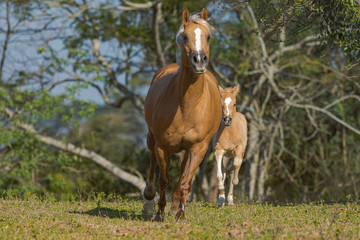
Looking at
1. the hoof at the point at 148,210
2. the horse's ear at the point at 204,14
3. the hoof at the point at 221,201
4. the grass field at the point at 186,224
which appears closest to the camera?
the grass field at the point at 186,224

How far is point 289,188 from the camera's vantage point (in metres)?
25.7

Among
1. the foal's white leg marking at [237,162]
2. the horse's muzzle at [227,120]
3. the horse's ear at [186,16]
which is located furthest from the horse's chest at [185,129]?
the foal's white leg marking at [237,162]

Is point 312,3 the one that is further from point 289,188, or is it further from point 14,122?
point 289,188

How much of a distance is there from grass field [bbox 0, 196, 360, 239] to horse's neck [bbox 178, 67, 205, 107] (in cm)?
172

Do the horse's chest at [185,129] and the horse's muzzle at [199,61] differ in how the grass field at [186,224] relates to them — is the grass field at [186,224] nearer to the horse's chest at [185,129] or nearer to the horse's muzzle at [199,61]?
the horse's chest at [185,129]

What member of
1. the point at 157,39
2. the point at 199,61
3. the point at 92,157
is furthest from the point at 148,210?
the point at 92,157

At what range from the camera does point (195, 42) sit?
6715 mm

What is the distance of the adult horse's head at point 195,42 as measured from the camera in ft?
21.4

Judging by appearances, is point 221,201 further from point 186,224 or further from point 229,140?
point 186,224


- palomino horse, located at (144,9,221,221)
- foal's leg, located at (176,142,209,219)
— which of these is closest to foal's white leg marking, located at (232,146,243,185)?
palomino horse, located at (144,9,221,221)

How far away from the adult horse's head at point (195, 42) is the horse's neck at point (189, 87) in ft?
0.71

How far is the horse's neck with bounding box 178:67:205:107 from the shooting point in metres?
7.24

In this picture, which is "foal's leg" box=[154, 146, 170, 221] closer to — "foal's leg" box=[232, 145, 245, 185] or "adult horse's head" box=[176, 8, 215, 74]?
"adult horse's head" box=[176, 8, 215, 74]

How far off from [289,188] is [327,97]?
4874mm
